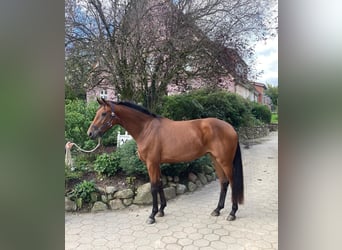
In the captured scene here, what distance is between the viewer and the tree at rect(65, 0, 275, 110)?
2119 mm

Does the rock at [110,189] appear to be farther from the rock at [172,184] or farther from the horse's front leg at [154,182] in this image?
the rock at [172,184]

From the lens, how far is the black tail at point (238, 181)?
6.78 feet

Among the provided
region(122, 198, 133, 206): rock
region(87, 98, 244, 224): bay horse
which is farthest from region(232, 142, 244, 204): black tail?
region(122, 198, 133, 206): rock

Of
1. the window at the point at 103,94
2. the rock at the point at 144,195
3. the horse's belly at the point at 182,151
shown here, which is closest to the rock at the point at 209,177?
the horse's belly at the point at 182,151

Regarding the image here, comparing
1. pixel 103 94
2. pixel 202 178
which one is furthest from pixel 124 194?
pixel 103 94

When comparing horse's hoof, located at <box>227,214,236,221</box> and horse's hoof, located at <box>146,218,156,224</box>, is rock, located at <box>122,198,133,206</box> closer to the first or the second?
horse's hoof, located at <box>146,218,156,224</box>

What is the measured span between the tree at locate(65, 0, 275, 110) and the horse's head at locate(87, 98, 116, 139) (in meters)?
0.19

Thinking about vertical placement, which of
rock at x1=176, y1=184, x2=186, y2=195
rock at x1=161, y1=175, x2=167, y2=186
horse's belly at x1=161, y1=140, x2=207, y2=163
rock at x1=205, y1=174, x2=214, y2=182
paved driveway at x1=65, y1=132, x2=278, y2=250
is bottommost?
paved driveway at x1=65, y1=132, x2=278, y2=250

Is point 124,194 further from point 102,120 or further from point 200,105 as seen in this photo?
point 200,105

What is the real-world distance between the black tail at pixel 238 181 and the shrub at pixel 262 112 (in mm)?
300

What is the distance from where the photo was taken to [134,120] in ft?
7.14

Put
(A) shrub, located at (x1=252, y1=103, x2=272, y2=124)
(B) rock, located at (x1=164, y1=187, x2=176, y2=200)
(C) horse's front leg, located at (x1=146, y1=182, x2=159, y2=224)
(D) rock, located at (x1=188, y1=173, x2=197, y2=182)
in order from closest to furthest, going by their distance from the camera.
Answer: (A) shrub, located at (x1=252, y1=103, x2=272, y2=124)
(C) horse's front leg, located at (x1=146, y1=182, x2=159, y2=224)
(B) rock, located at (x1=164, y1=187, x2=176, y2=200)
(D) rock, located at (x1=188, y1=173, x2=197, y2=182)
